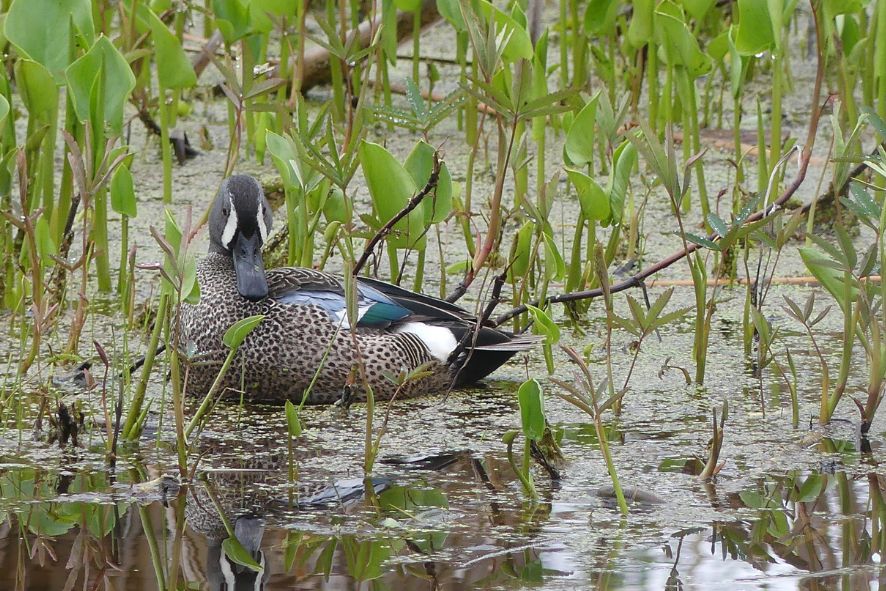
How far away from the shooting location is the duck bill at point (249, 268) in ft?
12.1

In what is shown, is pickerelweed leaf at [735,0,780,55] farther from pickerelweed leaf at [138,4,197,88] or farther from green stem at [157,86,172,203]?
green stem at [157,86,172,203]

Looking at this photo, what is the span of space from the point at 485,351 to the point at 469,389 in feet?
0.42

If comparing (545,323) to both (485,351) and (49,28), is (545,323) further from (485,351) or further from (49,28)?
(49,28)

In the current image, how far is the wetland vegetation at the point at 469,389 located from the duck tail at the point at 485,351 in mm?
51

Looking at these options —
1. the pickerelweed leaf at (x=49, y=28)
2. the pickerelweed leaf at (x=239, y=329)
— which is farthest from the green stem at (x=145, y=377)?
the pickerelweed leaf at (x=49, y=28)

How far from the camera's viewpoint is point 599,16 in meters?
5.54

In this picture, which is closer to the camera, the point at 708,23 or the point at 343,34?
the point at 343,34

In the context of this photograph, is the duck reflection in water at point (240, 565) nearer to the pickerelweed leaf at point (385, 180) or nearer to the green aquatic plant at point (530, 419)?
the green aquatic plant at point (530, 419)

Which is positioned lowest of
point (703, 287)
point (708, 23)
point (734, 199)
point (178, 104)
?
point (703, 287)

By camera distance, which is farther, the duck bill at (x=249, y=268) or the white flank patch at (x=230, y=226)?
the white flank patch at (x=230, y=226)

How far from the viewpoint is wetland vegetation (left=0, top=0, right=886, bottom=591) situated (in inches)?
97.8

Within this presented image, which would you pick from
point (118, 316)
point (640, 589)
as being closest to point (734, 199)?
point (118, 316)

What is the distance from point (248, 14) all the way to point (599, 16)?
1.35 meters

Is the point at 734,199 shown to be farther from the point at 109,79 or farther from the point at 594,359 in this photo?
the point at 109,79
